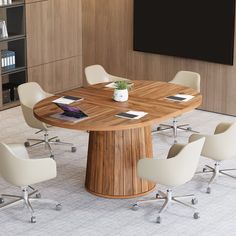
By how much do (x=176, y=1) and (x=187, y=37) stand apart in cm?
54

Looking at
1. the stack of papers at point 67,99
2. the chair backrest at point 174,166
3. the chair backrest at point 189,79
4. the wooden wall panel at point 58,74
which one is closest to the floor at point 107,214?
the chair backrest at point 174,166

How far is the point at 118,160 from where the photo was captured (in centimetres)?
705

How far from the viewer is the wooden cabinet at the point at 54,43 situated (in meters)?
10.5

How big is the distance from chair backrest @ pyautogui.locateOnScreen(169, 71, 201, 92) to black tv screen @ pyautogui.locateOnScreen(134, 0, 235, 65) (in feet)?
3.09

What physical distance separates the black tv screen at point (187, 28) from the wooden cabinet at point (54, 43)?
111cm

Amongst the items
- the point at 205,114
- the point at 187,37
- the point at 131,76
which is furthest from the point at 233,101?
the point at 131,76

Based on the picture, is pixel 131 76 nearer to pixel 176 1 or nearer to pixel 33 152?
pixel 176 1

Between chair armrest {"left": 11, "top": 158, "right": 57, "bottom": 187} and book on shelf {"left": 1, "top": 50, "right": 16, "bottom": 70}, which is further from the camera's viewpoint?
book on shelf {"left": 1, "top": 50, "right": 16, "bottom": 70}

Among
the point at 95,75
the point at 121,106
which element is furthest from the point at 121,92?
the point at 95,75

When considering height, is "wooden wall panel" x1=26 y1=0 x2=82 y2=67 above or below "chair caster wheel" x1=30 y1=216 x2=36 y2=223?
above

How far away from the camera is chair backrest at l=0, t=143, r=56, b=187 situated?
20.8 ft

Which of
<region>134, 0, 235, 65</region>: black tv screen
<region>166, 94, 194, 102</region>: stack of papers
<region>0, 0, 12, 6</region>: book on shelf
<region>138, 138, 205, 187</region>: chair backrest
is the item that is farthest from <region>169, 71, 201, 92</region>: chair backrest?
<region>0, 0, 12, 6</region>: book on shelf

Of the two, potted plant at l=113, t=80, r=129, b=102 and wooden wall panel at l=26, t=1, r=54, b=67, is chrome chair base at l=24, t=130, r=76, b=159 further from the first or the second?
wooden wall panel at l=26, t=1, r=54, b=67

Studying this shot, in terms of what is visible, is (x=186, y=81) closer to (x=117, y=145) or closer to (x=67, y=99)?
(x=67, y=99)
